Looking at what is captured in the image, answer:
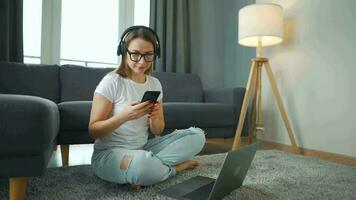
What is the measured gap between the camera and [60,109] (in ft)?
5.21

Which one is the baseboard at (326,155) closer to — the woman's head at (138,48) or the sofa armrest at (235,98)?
the sofa armrest at (235,98)

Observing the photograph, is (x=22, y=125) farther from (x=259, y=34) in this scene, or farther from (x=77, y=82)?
(x=259, y=34)

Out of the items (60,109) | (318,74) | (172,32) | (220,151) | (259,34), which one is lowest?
(220,151)

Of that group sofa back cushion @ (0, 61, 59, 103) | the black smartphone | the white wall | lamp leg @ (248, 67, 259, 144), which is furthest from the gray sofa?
the white wall

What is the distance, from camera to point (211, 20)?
302 cm

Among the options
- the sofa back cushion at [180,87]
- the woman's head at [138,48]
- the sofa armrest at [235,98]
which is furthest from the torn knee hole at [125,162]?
the sofa back cushion at [180,87]

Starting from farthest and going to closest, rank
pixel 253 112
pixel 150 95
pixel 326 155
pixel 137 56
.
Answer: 1. pixel 253 112
2. pixel 326 155
3. pixel 137 56
4. pixel 150 95

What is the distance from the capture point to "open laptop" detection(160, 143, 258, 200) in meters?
0.87

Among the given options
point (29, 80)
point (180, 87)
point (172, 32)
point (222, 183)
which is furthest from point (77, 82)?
point (222, 183)

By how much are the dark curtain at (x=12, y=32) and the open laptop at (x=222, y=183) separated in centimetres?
185

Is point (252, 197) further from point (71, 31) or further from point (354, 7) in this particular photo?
point (71, 31)

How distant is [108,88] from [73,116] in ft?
1.99

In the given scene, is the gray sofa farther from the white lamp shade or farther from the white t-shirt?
the white lamp shade

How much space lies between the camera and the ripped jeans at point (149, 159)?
3.31 feet
